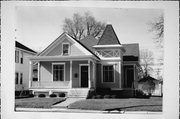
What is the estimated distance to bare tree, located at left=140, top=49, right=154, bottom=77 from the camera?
8602 mm

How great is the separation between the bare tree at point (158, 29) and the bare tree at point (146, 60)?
37cm

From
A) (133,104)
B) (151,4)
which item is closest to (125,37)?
(151,4)

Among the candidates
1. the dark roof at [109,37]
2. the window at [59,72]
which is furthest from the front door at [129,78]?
the window at [59,72]

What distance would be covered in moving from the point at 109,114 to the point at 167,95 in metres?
1.48

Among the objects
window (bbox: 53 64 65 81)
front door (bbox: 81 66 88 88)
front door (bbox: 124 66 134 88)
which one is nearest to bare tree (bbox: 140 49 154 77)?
front door (bbox: 124 66 134 88)

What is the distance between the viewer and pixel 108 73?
31.1ft

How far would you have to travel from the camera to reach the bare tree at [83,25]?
8.54 m

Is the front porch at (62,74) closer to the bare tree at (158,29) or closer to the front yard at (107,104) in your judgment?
the front yard at (107,104)

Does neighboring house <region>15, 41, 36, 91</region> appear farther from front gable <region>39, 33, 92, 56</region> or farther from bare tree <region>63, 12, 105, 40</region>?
bare tree <region>63, 12, 105, 40</region>

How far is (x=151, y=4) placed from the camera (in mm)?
8211

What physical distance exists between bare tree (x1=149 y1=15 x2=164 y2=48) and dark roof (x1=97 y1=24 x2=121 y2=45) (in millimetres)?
950

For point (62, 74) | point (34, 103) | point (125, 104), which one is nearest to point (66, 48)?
point (62, 74)

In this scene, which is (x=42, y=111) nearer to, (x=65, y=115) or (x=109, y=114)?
(x=65, y=115)

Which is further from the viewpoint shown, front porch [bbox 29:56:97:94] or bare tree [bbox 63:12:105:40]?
front porch [bbox 29:56:97:94]
